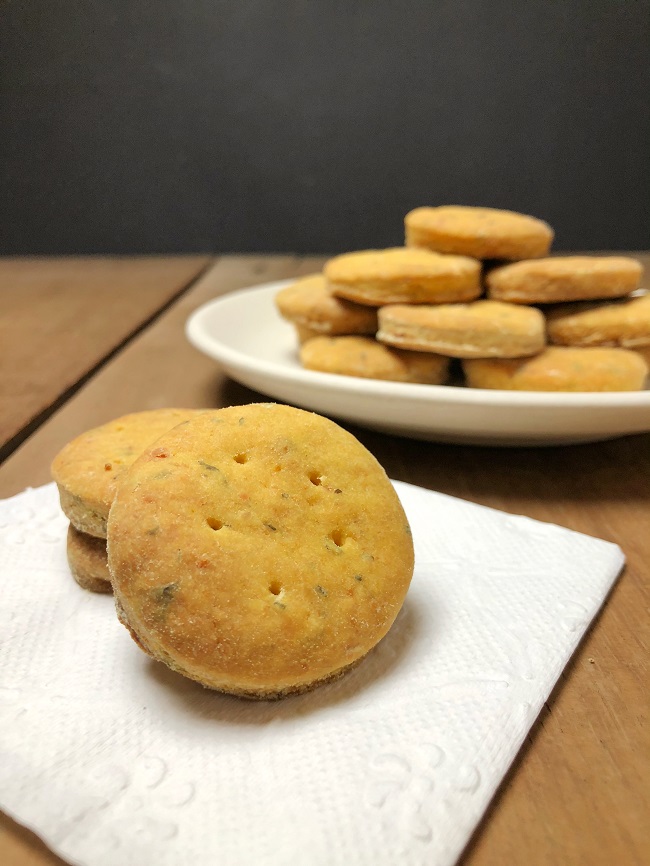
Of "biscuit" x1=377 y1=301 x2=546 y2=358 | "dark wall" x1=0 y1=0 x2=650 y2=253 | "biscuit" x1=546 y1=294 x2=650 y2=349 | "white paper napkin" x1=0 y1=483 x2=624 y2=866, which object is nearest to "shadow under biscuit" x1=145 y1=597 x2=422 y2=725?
"white paper napkin" x1=0 y1=483 x2=624 y2=866

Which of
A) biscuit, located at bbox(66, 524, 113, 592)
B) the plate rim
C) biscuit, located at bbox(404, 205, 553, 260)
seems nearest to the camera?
biscuit, located at bbox(66, 524, 113, 592)

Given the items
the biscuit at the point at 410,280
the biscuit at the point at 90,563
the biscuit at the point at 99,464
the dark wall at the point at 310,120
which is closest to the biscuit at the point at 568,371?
the biscuit at the point at 410,280

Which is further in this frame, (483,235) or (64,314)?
(64,314)

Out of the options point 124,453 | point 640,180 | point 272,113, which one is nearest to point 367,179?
point 272,113

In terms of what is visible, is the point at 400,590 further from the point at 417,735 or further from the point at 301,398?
the point at 301,398

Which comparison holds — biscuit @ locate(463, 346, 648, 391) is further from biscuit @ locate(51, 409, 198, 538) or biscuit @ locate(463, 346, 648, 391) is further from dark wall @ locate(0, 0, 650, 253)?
dark wall @ locate(0, 0, 650, 253)

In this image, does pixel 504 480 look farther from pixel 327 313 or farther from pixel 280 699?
pixel 280 699

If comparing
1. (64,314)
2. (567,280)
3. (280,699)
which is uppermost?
(567,280)

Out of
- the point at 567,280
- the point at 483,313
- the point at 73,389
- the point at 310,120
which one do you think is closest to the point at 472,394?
the point at 483,313
